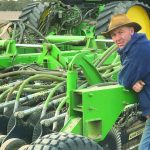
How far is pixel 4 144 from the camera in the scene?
3.61 m

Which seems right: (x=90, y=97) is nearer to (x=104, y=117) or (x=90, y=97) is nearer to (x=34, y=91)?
(x=104, y=117)

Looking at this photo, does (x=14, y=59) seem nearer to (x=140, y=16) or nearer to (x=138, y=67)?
(x=138, y=67)

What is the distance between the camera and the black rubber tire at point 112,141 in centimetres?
386

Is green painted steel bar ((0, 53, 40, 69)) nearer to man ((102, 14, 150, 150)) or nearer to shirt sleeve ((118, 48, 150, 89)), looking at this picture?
man ((102, 14, 150, 150))

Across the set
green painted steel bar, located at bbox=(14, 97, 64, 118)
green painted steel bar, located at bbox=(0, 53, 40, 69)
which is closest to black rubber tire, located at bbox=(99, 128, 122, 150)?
green painted steel bar, located at bbox=(14, 97, 64, 118)

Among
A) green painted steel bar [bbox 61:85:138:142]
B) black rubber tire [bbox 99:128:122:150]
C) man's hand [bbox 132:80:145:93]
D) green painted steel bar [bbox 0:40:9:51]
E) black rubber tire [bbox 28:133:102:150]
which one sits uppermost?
green painted steel bar [bbox 0:40:9:51]

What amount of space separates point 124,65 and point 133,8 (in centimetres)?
477

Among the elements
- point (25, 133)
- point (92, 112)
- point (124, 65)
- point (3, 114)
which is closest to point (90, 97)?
point (92, 112)

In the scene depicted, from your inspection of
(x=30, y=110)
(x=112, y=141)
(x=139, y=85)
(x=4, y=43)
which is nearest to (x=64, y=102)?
(x=30, y=110)

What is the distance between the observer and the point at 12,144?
364 centimetres

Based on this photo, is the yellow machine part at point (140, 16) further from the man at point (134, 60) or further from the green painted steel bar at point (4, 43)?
the man at point (134, 60)

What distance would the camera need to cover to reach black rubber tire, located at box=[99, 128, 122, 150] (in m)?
3.86

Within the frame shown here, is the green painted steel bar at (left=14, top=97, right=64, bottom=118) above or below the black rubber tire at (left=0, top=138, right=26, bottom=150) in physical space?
above

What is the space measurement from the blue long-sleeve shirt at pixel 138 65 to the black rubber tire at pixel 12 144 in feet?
3.23
